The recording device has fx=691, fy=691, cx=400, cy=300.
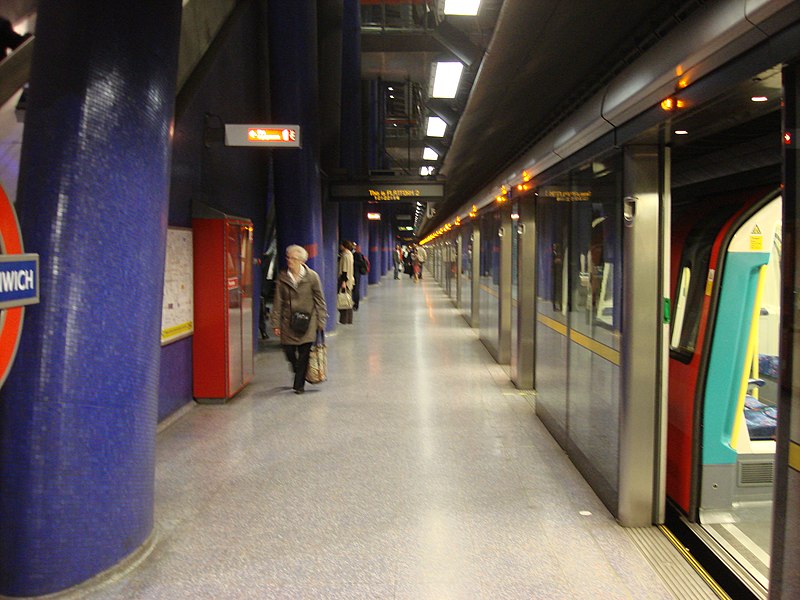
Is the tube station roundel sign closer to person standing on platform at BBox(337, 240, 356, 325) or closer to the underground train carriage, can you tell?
the underground train carriage

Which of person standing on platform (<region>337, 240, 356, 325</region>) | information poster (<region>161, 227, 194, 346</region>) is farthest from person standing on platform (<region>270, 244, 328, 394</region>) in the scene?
person standing on platform (<region>337, 240, 356, 325</region>)

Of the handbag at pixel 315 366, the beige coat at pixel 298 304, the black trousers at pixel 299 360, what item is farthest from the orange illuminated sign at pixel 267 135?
the handbag at pixel 315 366

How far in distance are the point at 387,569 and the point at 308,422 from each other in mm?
2959

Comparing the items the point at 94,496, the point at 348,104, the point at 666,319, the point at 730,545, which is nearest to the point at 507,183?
the point at 666,319

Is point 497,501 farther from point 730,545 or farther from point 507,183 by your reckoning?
point 507,183

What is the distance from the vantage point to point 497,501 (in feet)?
13.5

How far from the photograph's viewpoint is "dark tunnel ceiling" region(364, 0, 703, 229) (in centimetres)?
361

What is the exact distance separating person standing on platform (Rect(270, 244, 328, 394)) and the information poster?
2.80 feet

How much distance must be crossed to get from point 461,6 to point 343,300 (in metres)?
8.73

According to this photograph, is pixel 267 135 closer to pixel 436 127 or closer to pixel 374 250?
pixel 436 127

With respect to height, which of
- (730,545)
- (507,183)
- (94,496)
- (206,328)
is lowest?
(730,545)

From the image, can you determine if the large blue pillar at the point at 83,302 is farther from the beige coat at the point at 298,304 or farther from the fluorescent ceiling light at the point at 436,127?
the fluorescent ceiling light at the point at 436,127

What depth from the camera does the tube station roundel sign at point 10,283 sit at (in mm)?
1550

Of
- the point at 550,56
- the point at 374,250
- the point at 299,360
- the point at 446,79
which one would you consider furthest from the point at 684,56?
the point at 374,250
